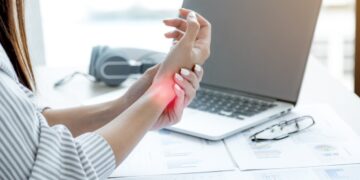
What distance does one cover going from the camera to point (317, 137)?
949mm

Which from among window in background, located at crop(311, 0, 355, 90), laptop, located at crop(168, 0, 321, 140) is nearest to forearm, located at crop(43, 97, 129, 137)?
laptop, located at crop(168, 0, 321, 140)

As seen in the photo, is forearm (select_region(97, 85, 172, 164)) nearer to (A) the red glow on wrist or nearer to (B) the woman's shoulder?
(A) the red glow on wrist

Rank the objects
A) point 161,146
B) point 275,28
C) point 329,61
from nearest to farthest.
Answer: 1. point 161,146
2. point 275,28
3. point 329,61

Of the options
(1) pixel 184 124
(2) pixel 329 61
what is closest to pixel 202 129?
(1) pixel 184 124

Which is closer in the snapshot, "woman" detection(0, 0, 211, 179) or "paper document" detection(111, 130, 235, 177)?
"woman" detection(0, 0, 211, 179)

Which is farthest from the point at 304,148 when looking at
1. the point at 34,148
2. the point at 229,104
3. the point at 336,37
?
the point at 336,37

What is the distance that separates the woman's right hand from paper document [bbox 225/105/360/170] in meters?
0.17

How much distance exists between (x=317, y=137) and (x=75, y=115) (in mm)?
456

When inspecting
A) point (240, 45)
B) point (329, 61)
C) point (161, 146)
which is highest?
point (240, 45)

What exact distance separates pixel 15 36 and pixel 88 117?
20 cm

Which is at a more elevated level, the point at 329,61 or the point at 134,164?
the point at 134,164

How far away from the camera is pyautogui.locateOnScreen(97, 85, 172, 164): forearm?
76cm

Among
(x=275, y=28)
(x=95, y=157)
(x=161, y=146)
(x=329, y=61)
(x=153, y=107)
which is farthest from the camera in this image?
(x=329, y=61)

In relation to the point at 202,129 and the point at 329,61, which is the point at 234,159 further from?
the point at 329,61
